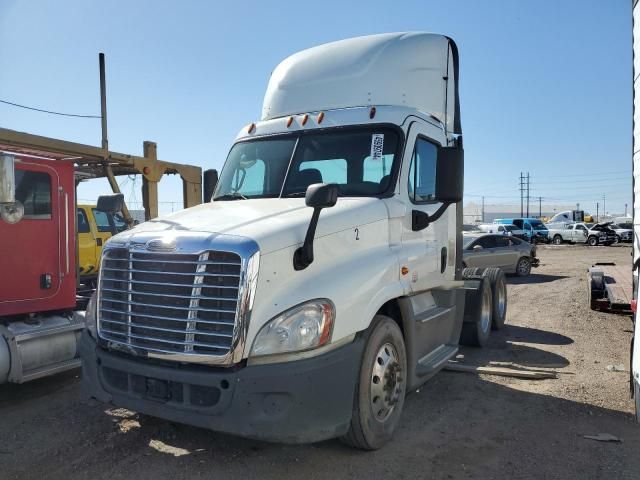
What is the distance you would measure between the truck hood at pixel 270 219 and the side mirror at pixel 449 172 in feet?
2.10

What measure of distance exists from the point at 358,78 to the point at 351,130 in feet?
2.57

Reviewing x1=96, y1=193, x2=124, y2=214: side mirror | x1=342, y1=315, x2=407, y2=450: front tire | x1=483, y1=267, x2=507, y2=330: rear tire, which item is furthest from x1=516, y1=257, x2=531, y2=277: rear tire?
x1=96, y1=193, x2=124, y2=214: side mirror

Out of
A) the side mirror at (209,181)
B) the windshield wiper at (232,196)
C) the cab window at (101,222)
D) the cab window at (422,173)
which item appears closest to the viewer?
the cab window at (422,173)

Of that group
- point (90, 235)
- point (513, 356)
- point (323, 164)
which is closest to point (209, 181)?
point (323, 164)

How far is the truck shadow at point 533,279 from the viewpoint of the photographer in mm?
15587

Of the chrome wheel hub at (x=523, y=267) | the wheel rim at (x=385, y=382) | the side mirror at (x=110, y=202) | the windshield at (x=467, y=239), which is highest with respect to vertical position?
the side mirror at (x=110, y=202)

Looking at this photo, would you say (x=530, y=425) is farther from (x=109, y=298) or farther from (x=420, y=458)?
(x=109, y=298)

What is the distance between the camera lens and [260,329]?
3.19 meters

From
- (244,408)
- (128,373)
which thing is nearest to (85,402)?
(128,373)

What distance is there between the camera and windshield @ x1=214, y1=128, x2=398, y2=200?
442cm

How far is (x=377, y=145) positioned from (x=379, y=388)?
2081 millimetres

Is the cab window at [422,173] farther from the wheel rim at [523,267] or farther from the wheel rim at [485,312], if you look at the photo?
the wheel rim at [523,267]

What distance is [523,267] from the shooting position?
1684 cm

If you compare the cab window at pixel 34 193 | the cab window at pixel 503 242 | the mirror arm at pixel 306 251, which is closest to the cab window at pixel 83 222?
the cab window at pixel 34 193
